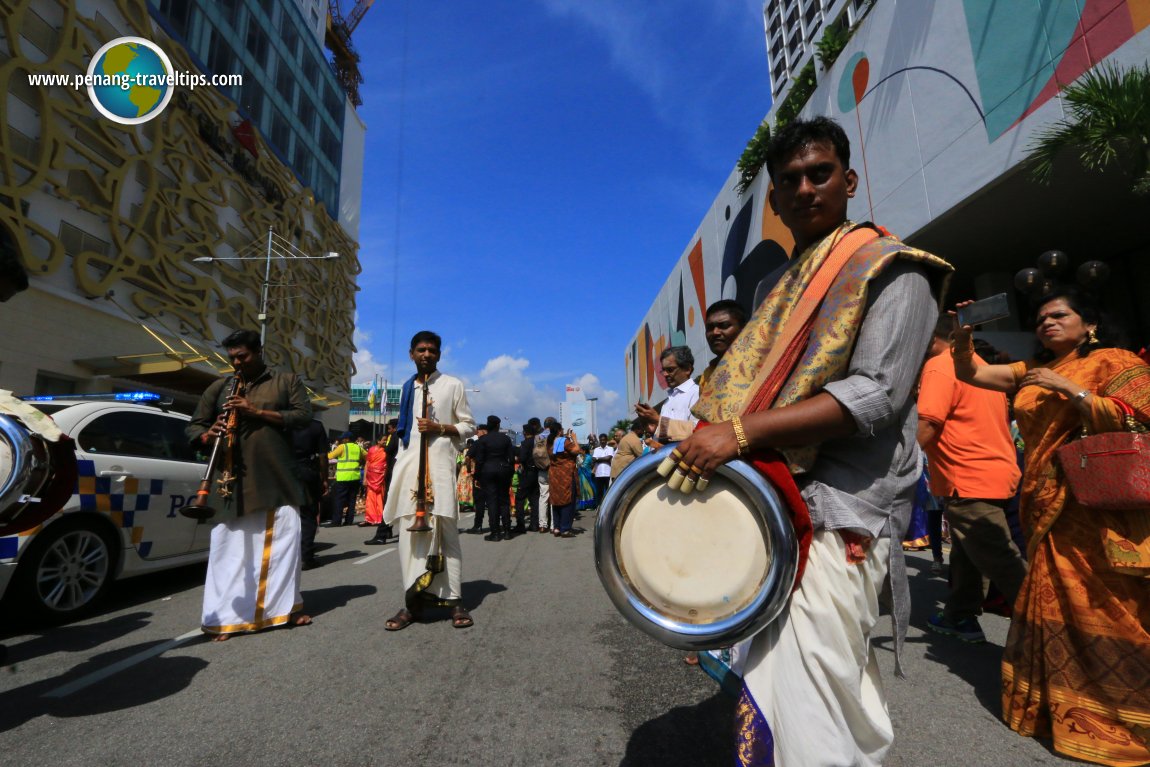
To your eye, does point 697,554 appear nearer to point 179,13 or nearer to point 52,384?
point 52,384

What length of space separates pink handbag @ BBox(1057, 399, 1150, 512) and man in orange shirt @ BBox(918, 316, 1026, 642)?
3.01 feet

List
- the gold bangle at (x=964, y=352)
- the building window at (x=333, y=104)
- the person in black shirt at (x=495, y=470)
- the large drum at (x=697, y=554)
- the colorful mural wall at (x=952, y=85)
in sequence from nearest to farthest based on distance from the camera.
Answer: the large drum at (x=697, y=554) → the gold bangle at (x=964, y=352) → the colorful mural wall at (x=952, y=85) → the person in black shirt at (x=495, y=470) → the building window at (x=333, y=104)

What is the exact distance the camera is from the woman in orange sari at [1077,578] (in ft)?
6.89

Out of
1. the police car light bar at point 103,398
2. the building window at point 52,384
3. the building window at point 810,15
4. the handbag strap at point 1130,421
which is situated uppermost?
the building window at point 810,15

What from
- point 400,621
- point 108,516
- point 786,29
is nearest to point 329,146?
point 108,516

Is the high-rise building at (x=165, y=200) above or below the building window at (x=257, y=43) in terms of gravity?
below

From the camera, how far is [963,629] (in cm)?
339

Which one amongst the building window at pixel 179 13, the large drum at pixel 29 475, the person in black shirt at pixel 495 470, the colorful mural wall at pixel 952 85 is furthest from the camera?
the building window at pixel 179 13

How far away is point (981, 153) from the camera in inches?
324

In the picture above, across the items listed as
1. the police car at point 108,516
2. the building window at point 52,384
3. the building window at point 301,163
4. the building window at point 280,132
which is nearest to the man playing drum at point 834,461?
the police car at point 108,516

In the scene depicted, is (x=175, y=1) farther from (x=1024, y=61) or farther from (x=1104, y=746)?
(x=1104, y=746)

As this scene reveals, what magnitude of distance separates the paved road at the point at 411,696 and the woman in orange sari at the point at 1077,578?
0.19 metres

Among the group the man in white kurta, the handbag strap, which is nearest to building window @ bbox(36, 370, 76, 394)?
the man in white kurta

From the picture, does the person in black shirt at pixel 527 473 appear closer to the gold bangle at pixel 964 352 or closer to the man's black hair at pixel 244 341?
the man's black hair at pixel 244 341
